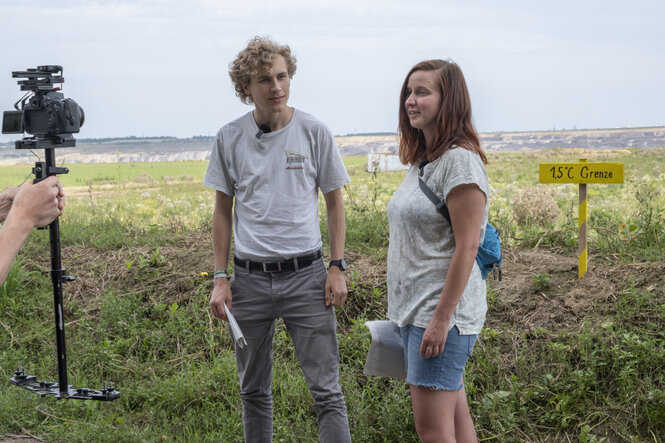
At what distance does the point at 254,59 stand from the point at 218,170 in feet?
2.01

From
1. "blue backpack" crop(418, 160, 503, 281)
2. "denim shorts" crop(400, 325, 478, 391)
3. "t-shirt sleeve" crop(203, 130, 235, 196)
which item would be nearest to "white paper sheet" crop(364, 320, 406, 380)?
"denim shorts" crop(400, 325, 478, 391)

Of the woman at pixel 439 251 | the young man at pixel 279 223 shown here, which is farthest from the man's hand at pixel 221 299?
the woman at pixel 439 251

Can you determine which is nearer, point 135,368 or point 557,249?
point 135,368

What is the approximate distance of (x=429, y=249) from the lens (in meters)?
2.82

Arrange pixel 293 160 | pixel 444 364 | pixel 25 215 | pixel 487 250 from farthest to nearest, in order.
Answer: pixel 293 160
pixel 487 250
pixel 444 364
pixel 25 215

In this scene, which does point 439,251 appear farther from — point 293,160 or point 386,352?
point 293,160

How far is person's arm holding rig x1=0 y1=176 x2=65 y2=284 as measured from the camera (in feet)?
7.29

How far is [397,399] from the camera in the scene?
4.60 m

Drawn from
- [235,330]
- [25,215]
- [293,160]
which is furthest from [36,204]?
[293,160]

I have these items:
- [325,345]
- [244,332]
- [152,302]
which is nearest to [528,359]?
[325,345]

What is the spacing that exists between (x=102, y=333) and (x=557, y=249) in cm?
442

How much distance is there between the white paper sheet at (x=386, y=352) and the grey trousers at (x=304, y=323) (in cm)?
41

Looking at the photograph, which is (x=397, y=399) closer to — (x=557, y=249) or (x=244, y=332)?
(x=244, y=332)

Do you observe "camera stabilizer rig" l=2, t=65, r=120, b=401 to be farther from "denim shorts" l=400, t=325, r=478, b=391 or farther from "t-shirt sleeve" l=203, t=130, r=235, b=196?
"denim shorts" l=400, t=325, r=478, b=391
